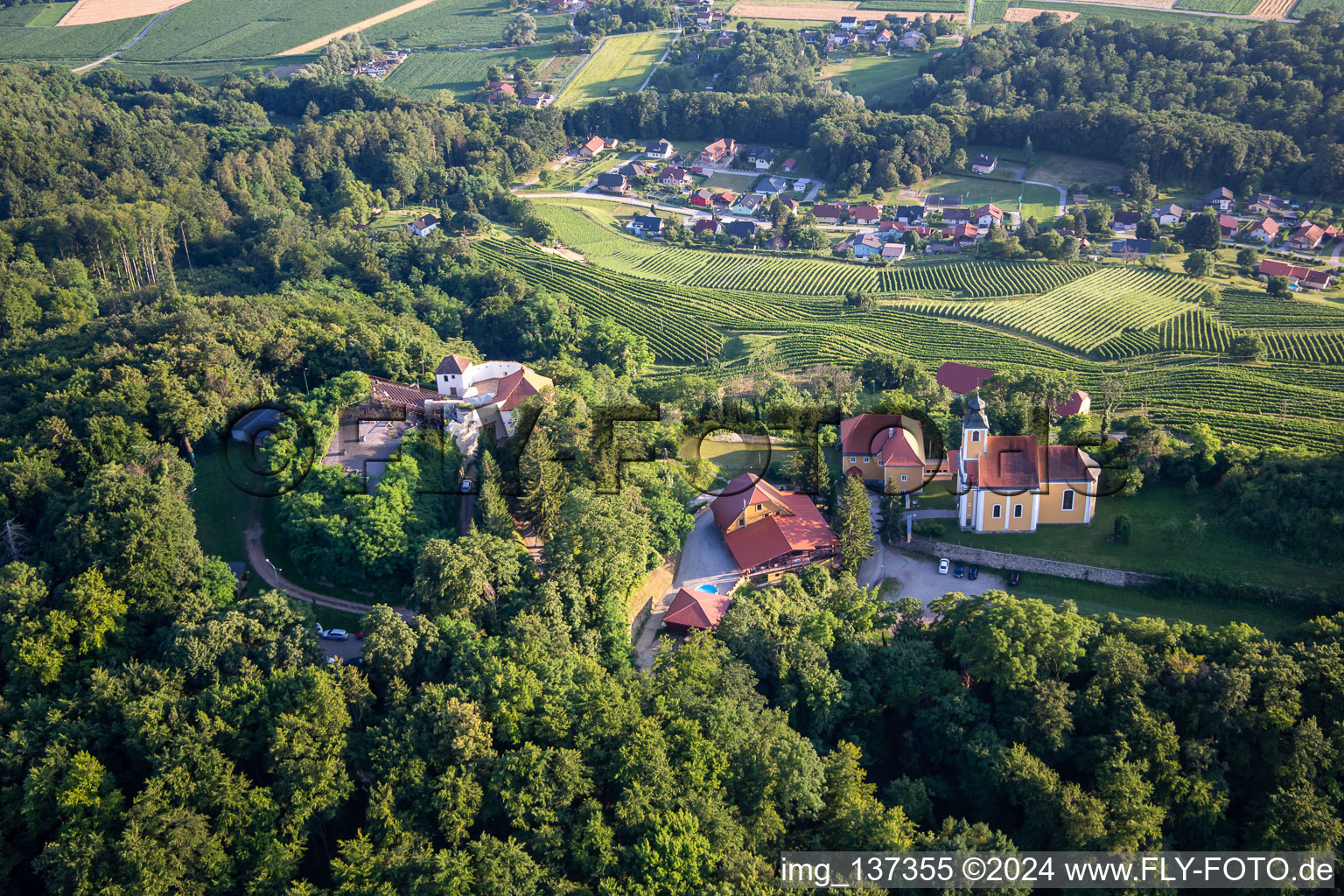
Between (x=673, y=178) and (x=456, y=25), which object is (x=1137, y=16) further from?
(x=456, y=25)

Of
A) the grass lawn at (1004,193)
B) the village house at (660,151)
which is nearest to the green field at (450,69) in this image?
the village house at (660,151)

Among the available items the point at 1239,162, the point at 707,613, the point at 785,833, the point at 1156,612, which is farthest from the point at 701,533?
the point at 1239,162

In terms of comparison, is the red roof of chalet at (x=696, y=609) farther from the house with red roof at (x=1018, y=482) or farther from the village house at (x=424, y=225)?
the village house at (x=424, y=225)

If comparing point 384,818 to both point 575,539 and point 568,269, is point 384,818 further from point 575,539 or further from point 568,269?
point 568,269

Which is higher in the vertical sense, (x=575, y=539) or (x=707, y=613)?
(x=575, y=539)

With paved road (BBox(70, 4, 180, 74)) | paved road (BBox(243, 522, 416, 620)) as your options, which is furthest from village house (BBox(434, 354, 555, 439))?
paved road (BBox(70, 4, 180, 74))

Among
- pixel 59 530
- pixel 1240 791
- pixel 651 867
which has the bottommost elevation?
pixel 1240 791

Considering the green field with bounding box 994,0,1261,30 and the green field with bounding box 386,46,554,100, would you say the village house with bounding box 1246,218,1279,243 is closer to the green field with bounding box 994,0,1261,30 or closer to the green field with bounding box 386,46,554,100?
the green field with bounding box 994,0,1261,30
